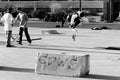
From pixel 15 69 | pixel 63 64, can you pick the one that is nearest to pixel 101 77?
pixel 63 64

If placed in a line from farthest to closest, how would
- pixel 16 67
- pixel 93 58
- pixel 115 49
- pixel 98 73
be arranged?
pixel 115 49 → pixel 93 58 → pixel 16 67 → pixel 98 73

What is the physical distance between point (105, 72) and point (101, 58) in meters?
3.22

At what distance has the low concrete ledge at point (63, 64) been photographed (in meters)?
10.0

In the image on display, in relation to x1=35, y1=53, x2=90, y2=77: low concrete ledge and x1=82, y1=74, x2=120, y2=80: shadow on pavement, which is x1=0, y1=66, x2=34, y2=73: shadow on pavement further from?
x1=82, y1=74, x2=120, y2=80: shadow on pavement

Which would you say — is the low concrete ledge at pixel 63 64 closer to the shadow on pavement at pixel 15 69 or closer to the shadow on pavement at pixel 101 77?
the shadow on pavement at pixel 101 77

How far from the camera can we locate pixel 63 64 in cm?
1012

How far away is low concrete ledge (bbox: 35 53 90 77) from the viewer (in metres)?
10.0

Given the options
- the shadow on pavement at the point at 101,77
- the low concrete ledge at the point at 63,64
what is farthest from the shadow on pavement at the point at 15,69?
the shadow on pavement at the point at 101,77

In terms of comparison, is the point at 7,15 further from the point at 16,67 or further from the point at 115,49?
the point at 16,67

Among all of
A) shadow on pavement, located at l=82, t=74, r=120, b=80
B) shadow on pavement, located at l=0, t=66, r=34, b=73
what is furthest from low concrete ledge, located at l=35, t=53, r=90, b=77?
shadow on pavement, located at l=0, t=66, r=34, b=73

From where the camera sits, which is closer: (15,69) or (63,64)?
(63,64)

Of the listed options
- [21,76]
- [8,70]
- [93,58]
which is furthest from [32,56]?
[21,76]

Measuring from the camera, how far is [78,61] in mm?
9969

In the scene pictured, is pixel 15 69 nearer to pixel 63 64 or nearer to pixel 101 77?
pixel 63 64
